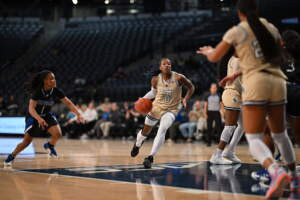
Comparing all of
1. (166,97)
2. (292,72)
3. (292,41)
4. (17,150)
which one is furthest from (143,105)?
(292,41)

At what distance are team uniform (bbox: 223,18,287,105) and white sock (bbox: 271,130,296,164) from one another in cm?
33

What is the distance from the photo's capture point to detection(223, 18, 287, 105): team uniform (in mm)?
4344

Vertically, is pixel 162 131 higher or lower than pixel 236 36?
lower

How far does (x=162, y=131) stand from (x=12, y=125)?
14.1 m

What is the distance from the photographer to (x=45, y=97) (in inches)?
336

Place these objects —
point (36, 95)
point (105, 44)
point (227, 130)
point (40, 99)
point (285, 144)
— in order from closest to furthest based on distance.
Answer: point (285, 144) < point (227, 130) < point (36, 95) < point (40, 99) < point (105, 44)

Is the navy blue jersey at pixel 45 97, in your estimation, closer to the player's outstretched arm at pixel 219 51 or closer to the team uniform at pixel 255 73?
the player's outstretched arm at pixel 219 51

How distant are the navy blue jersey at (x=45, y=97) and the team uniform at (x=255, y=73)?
15.2 feet

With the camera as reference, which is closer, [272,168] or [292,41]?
[272,168]

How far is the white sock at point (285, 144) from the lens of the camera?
4.60 meters

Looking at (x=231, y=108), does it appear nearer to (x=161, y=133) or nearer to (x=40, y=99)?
(x=161, y=133)

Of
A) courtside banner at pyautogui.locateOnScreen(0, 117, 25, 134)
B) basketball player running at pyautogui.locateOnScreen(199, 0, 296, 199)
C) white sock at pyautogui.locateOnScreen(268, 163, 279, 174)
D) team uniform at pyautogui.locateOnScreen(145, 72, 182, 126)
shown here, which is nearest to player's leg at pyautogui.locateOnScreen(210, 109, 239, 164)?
team uniform at pyautogui.locateOnScreen(145, 72, 182, 126)

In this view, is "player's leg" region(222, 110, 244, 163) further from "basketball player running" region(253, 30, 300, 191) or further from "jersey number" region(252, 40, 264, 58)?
"jersey number" region(252, 40, 264, 58)

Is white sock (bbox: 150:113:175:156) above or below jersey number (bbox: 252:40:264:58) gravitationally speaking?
below
